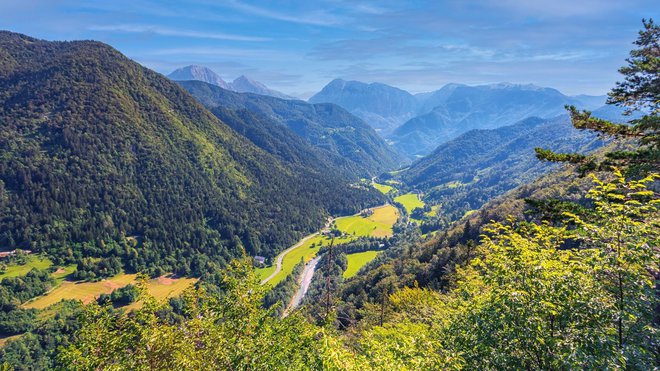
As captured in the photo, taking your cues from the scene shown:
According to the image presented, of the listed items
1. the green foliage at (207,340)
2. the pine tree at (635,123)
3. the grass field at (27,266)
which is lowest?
the grass field at (27,266)

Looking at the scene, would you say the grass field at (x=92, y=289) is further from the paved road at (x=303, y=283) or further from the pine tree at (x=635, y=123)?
the pine tree at (x=635, y=123)

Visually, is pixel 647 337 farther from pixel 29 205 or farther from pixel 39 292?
pixel 29 205

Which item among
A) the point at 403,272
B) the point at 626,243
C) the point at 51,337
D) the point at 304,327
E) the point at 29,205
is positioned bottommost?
the point at 51,337

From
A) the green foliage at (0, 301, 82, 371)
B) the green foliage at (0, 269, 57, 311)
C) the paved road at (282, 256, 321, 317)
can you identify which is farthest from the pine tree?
the green foliage at (0, 269, 57, 311)

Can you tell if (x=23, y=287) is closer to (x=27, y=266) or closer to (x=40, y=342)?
(x=27, y=266)

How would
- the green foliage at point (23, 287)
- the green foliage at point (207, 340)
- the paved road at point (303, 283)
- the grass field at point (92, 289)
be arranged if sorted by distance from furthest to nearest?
1. the paved road at point (303, 283)
2. the grass field at point (92, 289)
3. the green foliage at point (23, 287)
4. the green foliage at point (207, 340)

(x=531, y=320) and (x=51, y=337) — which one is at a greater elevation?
(x=531, y=320)

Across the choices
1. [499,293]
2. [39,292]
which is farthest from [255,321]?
[39,292]

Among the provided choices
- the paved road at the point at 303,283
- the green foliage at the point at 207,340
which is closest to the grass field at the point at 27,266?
the paved road at the point at 303,283
